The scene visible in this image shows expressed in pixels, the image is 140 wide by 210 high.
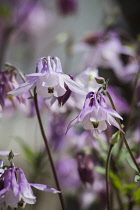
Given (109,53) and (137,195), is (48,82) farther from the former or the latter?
(109,53)

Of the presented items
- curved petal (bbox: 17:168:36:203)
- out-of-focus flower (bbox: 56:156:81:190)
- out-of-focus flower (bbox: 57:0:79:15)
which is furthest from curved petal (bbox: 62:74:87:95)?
out-of-focus flower (bbox: 57:0:79:15)

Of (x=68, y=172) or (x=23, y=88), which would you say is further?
(x=68, y=172)

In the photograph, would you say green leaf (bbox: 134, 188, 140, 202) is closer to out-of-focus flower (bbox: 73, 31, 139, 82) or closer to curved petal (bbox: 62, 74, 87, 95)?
curved petal (bbox: 62, 74, 87, 95)

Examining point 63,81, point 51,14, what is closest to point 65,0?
point 51,14

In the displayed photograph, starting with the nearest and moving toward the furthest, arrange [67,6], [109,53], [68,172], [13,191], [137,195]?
[13,191]
[137,195]
[68,172]
[109,53]
[67,6]

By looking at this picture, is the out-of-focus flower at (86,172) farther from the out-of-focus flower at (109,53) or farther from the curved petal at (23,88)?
the out-of-focus flower at (109,53)

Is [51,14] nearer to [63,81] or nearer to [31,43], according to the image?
[31,43]

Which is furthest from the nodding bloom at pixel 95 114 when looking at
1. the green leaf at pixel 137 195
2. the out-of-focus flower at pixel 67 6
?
the out-of-focus flower at pixel 67 6

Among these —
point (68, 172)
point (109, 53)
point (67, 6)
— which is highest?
point (67, 6)

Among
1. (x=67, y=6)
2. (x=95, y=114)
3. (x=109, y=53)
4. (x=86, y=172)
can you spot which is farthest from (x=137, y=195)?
(x=67, y=6)
